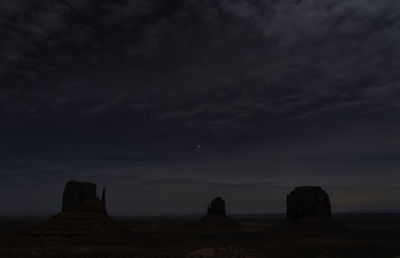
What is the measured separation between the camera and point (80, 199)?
246 feet

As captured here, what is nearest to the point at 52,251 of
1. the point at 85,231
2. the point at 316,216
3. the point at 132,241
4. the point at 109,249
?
the point at 109,249

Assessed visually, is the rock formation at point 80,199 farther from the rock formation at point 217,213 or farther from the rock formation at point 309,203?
the rock formation at point 217,213

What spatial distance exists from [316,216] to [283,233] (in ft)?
35.6

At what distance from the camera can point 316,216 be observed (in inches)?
3686

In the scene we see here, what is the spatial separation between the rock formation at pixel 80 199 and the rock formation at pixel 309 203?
161 ft

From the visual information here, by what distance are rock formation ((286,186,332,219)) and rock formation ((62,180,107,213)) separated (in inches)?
1936

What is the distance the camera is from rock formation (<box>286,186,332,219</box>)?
94750 mm

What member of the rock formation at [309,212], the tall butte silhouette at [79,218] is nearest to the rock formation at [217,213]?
the rock formation at [309,212]

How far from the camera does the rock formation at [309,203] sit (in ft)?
311

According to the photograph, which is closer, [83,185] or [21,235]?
[21,235]

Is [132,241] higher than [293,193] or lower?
lower

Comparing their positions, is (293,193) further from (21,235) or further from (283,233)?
(21,235)

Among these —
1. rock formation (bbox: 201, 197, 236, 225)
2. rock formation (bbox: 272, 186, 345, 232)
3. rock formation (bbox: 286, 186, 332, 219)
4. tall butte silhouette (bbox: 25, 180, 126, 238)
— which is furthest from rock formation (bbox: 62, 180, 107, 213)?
rock formation (bbox: 201, 197, 236, 225)

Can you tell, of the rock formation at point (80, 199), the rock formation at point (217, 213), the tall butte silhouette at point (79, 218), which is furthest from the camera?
the rock formation at point (217, 213)
